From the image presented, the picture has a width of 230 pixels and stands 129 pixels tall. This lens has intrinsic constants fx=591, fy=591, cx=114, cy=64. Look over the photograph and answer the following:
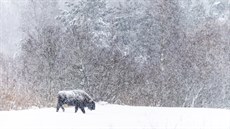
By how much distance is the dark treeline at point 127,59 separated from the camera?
2395 cm

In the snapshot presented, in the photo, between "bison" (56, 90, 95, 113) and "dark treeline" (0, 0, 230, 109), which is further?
"dark treeline" (0, 0, 230, 109)

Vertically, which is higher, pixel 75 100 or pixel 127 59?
pixel 127 59

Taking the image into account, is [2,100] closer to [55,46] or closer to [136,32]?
[55,46]

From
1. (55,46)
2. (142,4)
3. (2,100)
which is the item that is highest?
(142,4)

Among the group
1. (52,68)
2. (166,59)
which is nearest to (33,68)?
(52,68)

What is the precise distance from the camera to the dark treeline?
23953 mm

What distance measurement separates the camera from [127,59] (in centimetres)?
2805

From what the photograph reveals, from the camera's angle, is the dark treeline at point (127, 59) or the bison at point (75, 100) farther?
the dark treeline at point (127, 59)

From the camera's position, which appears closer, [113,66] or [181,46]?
[113,66]

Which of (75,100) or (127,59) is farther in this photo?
(127,59)

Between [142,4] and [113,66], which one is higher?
[142,4]

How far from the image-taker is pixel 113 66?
25250 mm

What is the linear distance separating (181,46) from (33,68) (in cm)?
886

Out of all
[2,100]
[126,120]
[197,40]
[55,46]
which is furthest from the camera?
[197,40]
